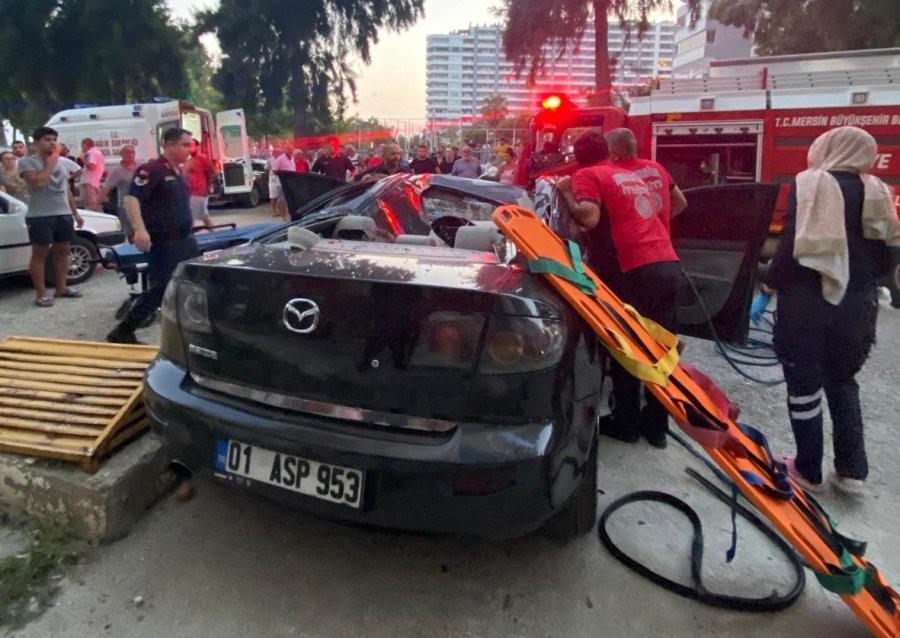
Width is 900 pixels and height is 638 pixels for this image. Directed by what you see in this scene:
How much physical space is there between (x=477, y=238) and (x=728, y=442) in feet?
4.50

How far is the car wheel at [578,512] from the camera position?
8.04ft

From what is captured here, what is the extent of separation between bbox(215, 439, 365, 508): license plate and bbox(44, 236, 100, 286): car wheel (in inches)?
236

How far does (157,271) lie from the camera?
4.82 meters

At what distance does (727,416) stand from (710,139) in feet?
24.3

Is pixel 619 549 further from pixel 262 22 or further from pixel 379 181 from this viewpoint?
pixel 262 22

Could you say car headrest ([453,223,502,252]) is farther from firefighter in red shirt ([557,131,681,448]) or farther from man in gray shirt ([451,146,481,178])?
man in gray shirt ([451,146,481,178])

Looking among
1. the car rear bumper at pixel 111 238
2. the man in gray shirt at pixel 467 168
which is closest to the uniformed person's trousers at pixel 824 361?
the car rear bumper at pixel 111 238

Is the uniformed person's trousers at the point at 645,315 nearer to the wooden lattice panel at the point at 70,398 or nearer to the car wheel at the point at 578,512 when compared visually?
the car wheel at the point at 578,512

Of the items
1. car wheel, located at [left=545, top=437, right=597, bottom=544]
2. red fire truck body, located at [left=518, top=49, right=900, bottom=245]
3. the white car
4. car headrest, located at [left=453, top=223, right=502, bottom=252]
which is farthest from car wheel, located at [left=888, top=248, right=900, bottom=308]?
the white car

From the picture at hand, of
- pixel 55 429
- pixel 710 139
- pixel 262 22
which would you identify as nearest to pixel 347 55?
pixel 262 22

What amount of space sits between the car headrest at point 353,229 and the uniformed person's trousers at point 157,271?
1621 mm

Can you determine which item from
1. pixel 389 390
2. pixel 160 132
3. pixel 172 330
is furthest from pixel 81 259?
pixel 160 132

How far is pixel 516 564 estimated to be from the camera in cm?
253

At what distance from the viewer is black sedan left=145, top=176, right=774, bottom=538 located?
1978 mm
